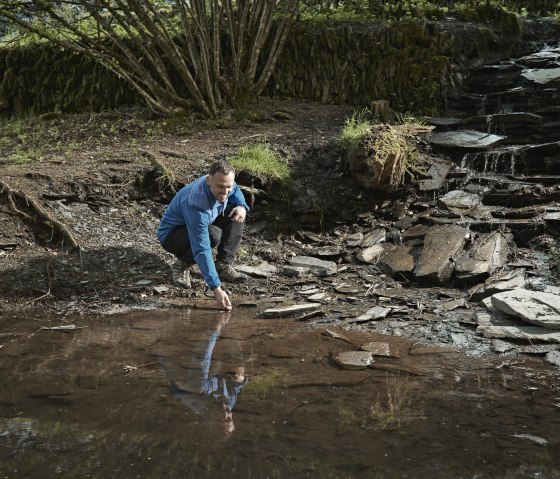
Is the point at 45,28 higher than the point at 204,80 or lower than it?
higher

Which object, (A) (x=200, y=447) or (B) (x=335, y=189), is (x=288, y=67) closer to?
(B) (x=335, y=189)

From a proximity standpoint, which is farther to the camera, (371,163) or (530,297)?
(371,163)

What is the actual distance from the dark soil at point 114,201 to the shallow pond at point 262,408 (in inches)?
44.4

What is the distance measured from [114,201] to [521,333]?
4761mm

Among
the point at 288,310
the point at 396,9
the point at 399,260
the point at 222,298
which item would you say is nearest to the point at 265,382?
the point at 222,298

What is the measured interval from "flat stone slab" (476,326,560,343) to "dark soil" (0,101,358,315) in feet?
7.42

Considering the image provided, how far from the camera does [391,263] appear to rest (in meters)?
6.84

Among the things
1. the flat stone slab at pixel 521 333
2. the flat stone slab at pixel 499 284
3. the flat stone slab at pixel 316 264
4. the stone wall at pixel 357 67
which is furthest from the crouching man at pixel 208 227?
the stone wall at pixel 357 67

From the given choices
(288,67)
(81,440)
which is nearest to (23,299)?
(81,440)

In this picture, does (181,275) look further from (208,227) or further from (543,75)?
(543,75)

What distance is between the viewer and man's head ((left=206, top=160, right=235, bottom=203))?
5.52 m

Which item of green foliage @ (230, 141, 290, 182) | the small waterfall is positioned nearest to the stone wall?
the small waterfall

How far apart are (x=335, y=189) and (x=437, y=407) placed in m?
4.84

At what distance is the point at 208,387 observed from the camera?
13.0 ft
